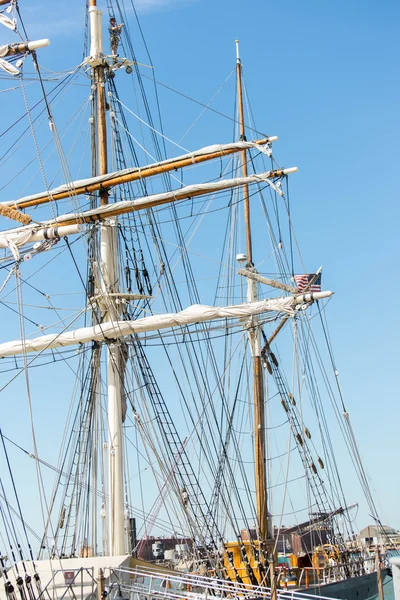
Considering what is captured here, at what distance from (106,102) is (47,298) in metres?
8.66

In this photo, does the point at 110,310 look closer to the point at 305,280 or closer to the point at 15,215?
the point at 15,215

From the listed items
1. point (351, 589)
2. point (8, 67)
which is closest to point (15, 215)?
point (8, 67)

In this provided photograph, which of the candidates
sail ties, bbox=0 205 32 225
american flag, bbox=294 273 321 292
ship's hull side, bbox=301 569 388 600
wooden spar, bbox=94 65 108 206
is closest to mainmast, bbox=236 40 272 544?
american flag, bbox=294 273 321 292

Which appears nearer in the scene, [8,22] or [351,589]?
A: [8,22]

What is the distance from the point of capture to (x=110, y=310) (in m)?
31.5

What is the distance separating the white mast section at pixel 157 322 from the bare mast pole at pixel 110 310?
1.77 feet

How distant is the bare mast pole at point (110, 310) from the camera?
2800cm

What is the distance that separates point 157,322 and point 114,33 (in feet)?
42.0

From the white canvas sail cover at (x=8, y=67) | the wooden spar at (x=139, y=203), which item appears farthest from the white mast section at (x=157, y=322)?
the white canvas sail cover at (x=8, y=67)

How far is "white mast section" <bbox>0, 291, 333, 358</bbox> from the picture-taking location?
3133 cm

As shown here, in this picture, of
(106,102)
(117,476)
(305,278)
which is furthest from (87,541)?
(106,102)

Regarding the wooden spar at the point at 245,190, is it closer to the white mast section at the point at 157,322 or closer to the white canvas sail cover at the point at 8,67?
the white mast section at the point at 157,322

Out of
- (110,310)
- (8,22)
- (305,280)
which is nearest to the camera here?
(8,22)

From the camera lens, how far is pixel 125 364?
31469 mm
